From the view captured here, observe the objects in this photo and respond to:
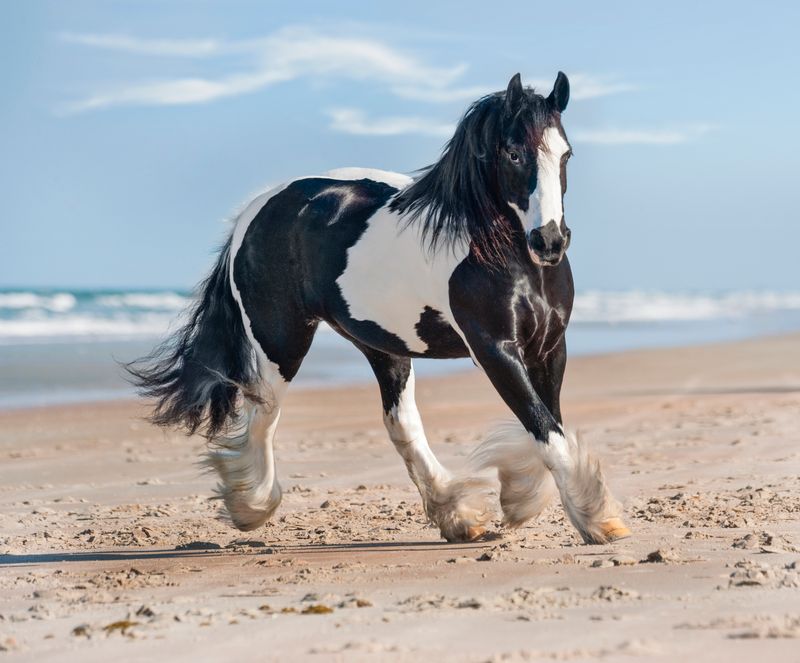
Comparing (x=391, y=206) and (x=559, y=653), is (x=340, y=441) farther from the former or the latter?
(x=559, y=653)

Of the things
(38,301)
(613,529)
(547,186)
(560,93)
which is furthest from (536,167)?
(38,301)

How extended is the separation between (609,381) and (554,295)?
10.6m

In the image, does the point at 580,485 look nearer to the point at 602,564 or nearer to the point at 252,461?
the point at 602,564

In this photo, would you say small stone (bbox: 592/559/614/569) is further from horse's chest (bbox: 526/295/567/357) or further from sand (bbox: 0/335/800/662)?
horse's chest (bbox: 526/295/567/357)

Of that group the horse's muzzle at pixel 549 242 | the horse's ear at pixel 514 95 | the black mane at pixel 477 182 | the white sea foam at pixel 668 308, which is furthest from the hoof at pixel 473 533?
the white sea foam at pixel 668 308

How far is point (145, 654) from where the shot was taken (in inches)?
128

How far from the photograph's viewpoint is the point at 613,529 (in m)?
4.74

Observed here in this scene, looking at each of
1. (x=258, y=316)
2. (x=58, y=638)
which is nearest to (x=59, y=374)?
(x=258, y=316)

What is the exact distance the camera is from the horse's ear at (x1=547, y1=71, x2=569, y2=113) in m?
4.71

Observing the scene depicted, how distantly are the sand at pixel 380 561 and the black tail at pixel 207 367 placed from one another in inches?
23.2

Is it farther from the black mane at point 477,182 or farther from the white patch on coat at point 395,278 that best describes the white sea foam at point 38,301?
the black mane at point 477,182

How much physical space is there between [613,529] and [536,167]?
58.4 inches

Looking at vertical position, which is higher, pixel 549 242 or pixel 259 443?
pixel 549 242

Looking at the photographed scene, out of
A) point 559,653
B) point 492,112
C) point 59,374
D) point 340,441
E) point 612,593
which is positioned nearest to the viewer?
point 559,653
